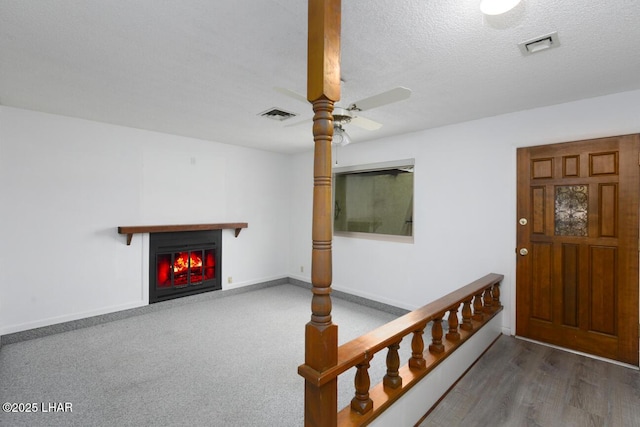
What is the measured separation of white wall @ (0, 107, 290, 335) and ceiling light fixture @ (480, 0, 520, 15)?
4035 millimetres

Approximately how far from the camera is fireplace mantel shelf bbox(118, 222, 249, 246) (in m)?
3.84

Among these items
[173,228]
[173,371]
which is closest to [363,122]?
[173,371]

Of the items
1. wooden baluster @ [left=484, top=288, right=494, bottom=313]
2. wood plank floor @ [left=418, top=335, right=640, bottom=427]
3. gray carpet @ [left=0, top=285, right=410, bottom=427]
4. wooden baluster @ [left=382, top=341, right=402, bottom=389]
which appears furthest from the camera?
wooden baluster @ [left=484, top=288, right=494, bottom=313]

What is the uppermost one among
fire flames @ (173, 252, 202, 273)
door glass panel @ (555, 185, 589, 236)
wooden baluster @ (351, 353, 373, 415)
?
door glass panel @ (555, 185, 589, 236)

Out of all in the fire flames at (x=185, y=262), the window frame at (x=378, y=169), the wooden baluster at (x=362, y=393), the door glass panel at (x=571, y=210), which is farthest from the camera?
the fire flames at (x=185, y=262)

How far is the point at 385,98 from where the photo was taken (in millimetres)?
1948

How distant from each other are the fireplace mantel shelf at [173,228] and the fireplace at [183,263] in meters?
0.12

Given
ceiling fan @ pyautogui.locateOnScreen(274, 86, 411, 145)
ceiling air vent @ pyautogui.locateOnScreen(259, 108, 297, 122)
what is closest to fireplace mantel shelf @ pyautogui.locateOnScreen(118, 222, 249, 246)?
ceiling air vent @ pyautogui.locateOnScreen(259, 108, 297, 122)

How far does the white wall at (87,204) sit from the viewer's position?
10.6ft

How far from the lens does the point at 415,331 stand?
6.63 feet

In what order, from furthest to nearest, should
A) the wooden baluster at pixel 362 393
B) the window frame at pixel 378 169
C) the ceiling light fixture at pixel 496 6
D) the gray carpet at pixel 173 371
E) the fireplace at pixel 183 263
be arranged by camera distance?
the fireplace at pixel 183 263, the window frame at pixel 378 169, the gray carpet at pixel 173 371, the wooden baluster at pixel 362 393, the ceiling light fixture at pixel 496 6

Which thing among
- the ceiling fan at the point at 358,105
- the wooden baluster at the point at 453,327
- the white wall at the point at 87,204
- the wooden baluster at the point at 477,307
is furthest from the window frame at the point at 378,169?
the white wall at the point at 87,204

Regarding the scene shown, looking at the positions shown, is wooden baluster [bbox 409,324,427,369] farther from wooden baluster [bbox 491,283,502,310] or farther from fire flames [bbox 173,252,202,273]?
fire flames [bbox 173,252,202,273]

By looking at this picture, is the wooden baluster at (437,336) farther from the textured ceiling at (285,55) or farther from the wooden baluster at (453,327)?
the textured ceiling at (285,55)
